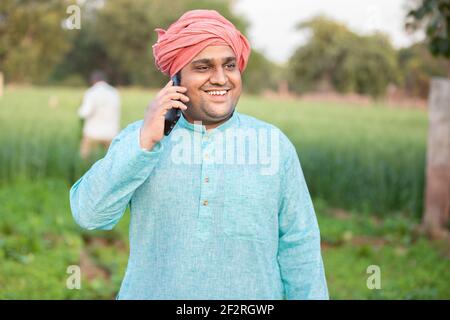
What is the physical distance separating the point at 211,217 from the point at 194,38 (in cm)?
53

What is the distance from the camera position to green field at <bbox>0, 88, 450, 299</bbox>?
194 inches

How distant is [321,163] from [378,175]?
2.56 feet

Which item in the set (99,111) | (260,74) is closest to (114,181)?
(99,111)

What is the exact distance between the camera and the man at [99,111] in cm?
891

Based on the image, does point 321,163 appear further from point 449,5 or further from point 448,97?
point 449,5

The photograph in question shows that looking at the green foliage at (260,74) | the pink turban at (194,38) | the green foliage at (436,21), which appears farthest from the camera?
the green foliage at (260,74)

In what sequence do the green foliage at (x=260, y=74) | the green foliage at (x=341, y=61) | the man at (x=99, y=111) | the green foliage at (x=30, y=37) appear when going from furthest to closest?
the green foliage at (x=260, y=74), the green foliage at (x=341, y=61), the green foliage at (x=30, y=37), the man at (x=99, y=111)

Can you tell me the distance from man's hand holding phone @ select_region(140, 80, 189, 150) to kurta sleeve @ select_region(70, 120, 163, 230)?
1.0 inches

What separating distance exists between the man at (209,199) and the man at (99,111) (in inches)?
274

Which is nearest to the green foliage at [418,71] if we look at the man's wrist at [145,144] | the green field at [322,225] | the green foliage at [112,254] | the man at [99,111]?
the green field at [322,225]

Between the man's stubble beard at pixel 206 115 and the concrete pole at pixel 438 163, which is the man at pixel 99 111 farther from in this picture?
the man's stubble beard at pixel 206 115

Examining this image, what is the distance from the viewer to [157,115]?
1.89m

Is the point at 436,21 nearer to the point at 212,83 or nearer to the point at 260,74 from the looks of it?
the point at 212,83
